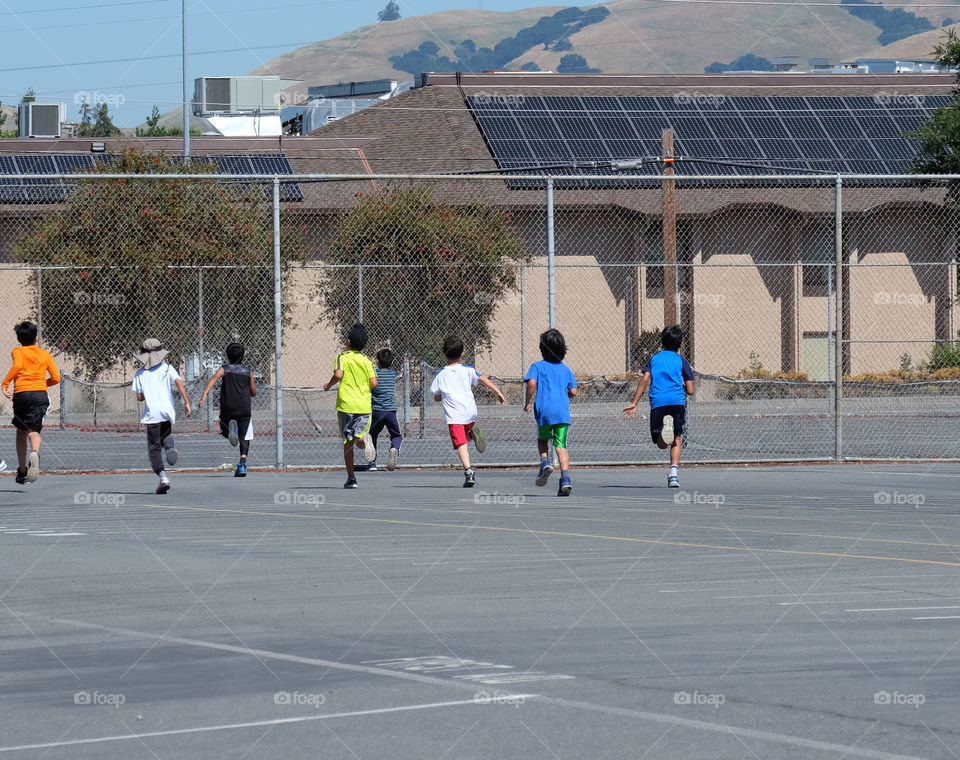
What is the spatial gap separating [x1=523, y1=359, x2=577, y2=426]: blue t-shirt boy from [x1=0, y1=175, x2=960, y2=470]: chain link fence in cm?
147

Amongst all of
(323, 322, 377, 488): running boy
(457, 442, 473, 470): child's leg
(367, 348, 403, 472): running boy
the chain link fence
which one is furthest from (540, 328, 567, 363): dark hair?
(367, 348, 403, 472): running boy

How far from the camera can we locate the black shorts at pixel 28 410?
1434cm

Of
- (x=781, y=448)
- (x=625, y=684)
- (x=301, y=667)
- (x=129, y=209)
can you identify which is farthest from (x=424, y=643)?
(x=129, y=209)

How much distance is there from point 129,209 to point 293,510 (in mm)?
13880

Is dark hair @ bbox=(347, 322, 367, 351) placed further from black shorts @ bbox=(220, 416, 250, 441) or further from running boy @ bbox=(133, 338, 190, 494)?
running boy @ bbox=(133, 338, 190, 494)

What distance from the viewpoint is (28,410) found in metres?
14.4

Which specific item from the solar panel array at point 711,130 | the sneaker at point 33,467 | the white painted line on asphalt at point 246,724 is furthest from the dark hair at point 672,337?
the solar panel array at point 711,130

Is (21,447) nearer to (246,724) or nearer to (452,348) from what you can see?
(452,348)

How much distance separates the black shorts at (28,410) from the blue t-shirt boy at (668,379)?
5706 mm

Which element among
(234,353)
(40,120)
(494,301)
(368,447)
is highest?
(40,120)

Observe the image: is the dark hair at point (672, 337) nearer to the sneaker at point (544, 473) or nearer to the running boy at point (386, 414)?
the sneaker at point (544, 473)

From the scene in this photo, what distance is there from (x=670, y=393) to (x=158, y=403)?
187 inches

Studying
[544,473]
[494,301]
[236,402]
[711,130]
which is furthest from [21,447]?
[711,130]

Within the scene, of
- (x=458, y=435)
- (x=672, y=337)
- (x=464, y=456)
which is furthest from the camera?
(x=458, y=435)
